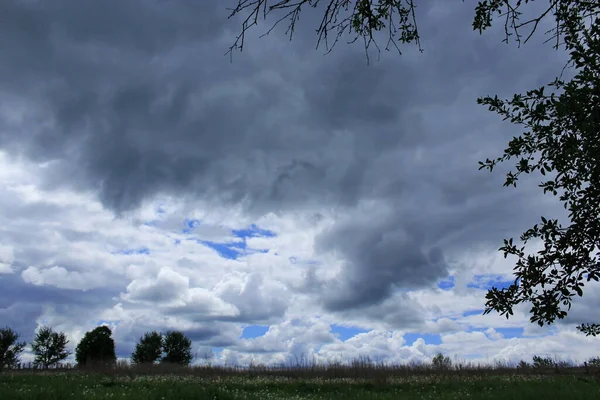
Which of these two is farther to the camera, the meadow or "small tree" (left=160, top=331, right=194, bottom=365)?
"small tree" (left=160, top=331, right=194, bottom=365)

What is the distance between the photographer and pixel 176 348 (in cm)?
7006

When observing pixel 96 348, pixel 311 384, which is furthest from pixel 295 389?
pixel 96 348

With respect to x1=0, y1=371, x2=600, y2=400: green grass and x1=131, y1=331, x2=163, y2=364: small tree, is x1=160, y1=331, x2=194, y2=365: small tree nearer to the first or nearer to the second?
x1=131, y1=331, x2=163, y2=364: small tree

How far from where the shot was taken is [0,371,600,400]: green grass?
16.9 meters

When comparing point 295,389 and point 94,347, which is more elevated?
point 94,347

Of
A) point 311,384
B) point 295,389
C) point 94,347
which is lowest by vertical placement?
point 295,389

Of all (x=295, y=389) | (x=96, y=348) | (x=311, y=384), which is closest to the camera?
(x=295, y=389)

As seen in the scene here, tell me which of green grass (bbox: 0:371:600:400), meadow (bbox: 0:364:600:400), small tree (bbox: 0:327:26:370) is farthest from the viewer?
small tree (bbox: 0:327:26:370)

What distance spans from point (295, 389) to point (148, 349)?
4916cm

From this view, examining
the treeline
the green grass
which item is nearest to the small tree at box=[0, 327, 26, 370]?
the treeline

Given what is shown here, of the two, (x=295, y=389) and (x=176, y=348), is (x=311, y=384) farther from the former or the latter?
(x=176, y=348)

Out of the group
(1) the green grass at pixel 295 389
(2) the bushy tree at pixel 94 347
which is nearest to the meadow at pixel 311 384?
(1) the green grass at pixel 295 389

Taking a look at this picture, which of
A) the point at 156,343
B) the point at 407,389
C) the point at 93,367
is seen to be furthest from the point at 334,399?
the point at 156,343

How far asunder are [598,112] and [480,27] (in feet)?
7.94
